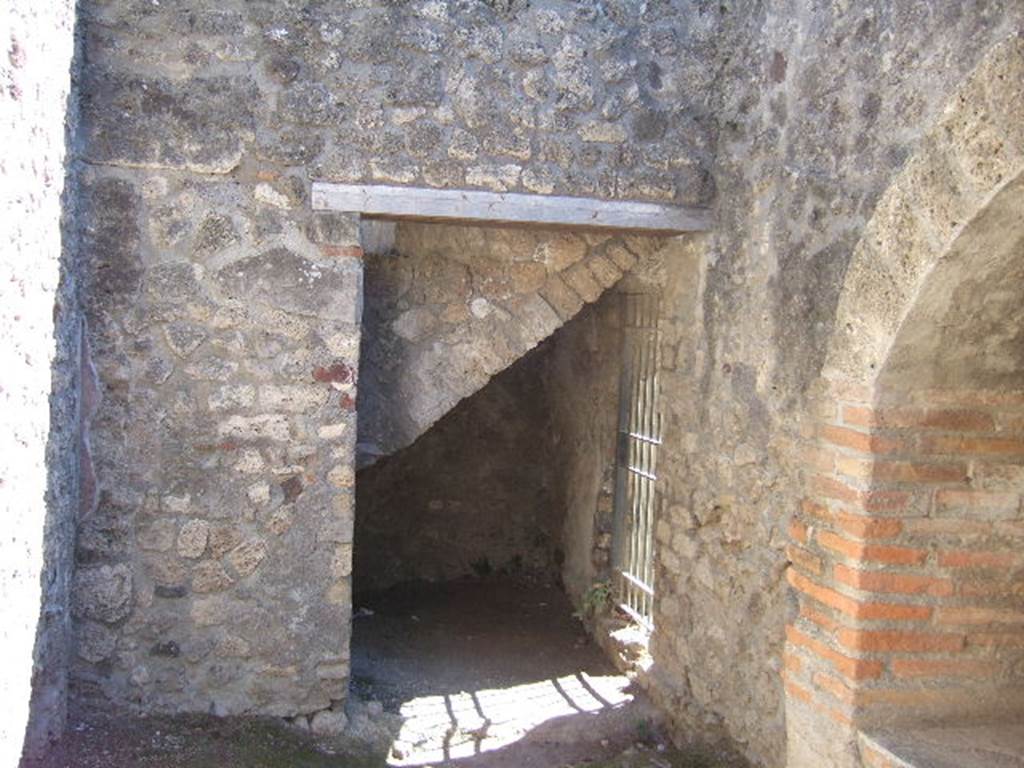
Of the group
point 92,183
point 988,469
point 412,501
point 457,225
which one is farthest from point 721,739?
point 412,501

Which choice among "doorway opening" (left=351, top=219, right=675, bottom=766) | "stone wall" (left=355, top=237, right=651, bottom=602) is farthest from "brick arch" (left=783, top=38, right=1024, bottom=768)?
"stone wall" (left=355, top=237, right=651, bottom=602)

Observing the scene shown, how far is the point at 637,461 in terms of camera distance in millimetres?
5543

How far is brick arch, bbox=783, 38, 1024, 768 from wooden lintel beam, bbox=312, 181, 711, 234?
1264 millimetres

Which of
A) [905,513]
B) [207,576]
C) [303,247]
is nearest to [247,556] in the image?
[207,576]

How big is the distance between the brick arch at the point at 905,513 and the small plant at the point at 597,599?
273 cm

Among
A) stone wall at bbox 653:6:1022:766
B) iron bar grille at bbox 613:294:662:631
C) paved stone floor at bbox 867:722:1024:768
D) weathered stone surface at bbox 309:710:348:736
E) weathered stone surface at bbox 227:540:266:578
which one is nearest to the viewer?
paved stone floor at bbox 867:722:1024:768

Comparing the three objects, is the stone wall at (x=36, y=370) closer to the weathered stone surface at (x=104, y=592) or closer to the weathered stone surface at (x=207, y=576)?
the weathered stone surface at (x=104, y=592)

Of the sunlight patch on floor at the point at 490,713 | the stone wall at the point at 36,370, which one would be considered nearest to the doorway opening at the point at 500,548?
the sunlight patch on floor at the point at 490,713

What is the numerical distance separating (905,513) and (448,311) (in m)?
2.18

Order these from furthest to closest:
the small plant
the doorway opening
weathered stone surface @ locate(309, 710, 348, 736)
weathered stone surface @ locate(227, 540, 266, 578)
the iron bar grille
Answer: the small plant → the iron bar grille → the doorway opening → weathered stone surface @ locate(309, 710, 348, 736) → weathered stone surface @ locate(227, 540, 266, 578)

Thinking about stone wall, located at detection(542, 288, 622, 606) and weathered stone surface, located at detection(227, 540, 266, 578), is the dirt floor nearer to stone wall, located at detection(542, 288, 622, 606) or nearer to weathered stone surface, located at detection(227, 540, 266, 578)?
stone wall, located at detection(542, 288, 622, 606)

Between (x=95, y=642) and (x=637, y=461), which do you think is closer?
(x=95, y=642)

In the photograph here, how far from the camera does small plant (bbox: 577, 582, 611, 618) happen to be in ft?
18.7

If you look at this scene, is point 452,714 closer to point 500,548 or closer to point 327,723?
point 327,723
